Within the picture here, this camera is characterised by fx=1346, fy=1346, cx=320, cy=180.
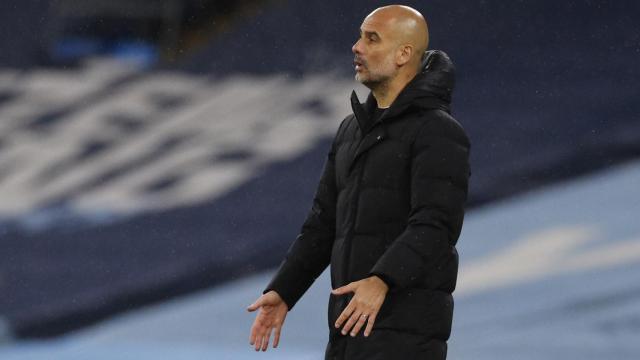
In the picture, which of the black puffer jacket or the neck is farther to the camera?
the neck

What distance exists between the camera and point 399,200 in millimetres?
2148

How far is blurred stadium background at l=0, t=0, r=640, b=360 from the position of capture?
5.07m

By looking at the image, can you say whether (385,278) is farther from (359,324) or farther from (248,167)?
(248,167)

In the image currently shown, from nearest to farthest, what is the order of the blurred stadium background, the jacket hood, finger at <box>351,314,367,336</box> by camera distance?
finger at <box>351,314,367,336</box>
the jacket hood
the blurred stadium background

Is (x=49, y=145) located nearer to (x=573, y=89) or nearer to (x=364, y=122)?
(x=573, y=89)

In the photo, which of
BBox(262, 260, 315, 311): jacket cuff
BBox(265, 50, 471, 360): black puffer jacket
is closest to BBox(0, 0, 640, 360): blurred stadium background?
BBox(262, 260, 315, 311): jacket cuff

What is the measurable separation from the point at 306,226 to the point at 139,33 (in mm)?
3394

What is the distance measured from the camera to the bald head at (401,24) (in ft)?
7.18

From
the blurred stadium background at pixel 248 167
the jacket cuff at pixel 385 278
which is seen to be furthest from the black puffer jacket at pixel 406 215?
the blurred stadium background at pixel 248 167

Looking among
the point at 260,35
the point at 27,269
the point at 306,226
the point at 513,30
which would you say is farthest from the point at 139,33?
the point at 306,226

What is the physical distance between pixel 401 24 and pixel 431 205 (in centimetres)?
32

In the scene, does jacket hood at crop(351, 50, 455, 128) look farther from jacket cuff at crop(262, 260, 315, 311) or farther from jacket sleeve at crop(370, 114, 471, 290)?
jacket cuff at crop(262, 260, 315, 311)

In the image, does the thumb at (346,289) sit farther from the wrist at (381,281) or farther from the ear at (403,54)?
the ear at (403,54)

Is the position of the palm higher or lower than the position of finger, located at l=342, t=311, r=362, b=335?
higher
